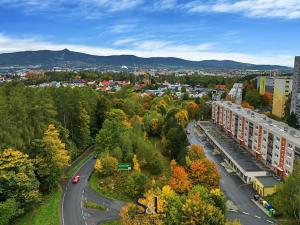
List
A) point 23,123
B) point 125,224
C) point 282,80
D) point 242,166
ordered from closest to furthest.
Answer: point 125,224 < point 23,123 < point 242,166 < point 282,80

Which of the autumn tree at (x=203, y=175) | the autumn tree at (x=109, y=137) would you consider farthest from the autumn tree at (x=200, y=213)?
the autumn tree at (x=109, y=137)

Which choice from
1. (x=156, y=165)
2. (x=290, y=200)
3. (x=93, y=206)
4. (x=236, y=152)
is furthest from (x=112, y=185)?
(x=236, y=152)

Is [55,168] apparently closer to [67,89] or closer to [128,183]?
[128,183]

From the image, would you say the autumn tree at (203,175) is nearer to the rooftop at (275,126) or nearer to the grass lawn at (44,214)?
the rooftop at (275,126)

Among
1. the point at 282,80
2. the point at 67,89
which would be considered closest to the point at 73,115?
the point at 67,89

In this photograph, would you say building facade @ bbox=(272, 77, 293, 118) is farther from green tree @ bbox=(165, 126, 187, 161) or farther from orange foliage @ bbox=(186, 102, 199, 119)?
green tree @ bbox=(165, 126, 187, 161)

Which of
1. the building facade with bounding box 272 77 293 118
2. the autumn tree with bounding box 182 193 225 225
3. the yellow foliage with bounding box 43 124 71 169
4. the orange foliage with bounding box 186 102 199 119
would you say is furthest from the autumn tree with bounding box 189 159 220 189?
the orange foliage with bounding box 186 102 199 119

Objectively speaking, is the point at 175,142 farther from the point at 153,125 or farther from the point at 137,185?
the point at 153,125
